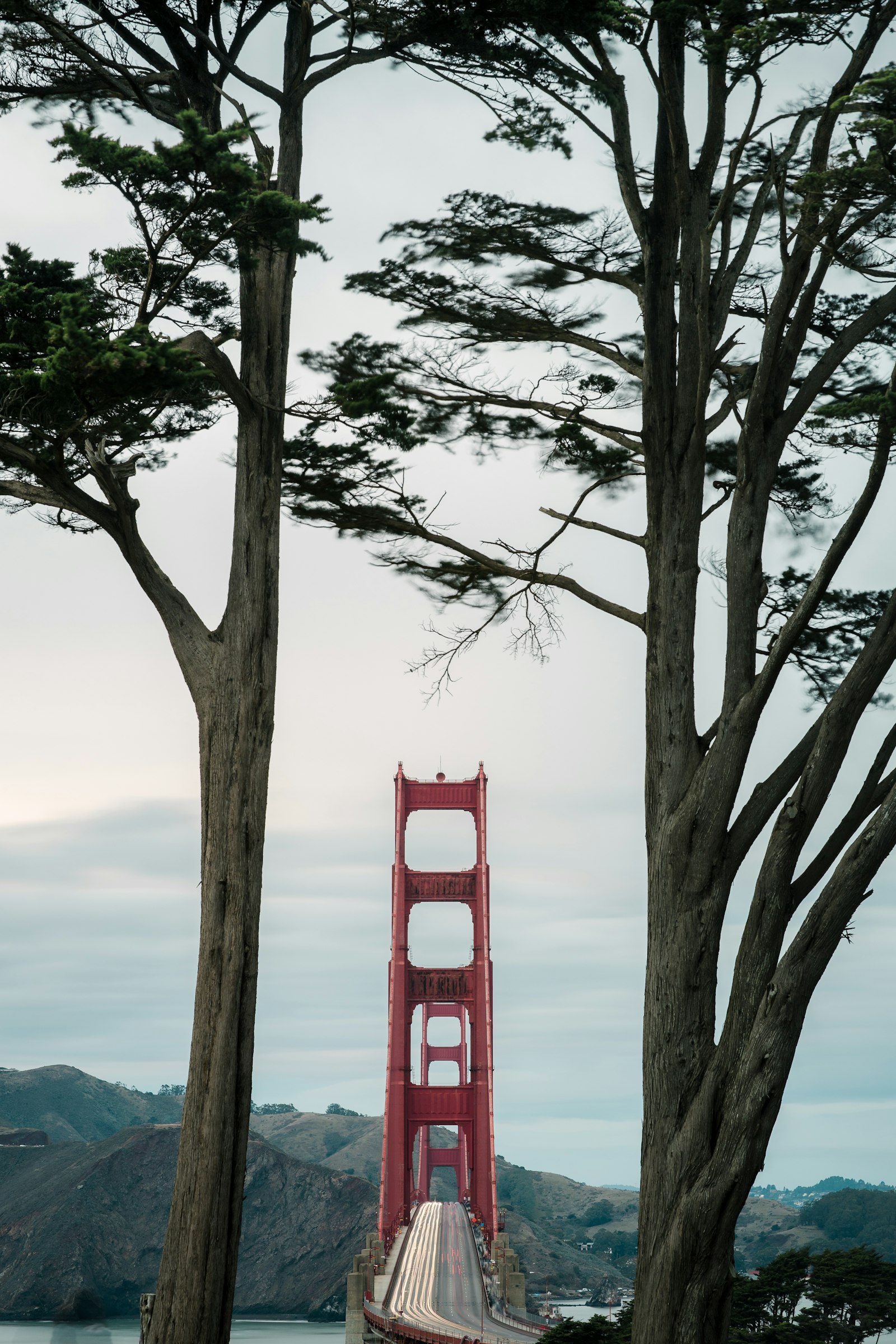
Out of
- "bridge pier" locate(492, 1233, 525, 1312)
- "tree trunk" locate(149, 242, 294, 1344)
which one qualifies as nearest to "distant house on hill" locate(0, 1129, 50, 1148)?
"bridge pier" locate(492, 1233, 525, 1312)

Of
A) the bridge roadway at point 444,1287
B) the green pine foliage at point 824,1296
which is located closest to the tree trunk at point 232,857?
the bridge roadway at point 444,1287

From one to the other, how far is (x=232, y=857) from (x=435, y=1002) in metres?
32.4

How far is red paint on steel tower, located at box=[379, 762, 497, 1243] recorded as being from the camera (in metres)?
31.1

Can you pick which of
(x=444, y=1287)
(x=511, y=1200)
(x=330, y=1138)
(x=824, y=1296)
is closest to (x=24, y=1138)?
(x=330, y=1138)

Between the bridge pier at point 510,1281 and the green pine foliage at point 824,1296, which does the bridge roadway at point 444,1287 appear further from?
the green pine foliage at point 824,1296

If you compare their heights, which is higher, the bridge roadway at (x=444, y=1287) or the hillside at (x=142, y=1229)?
the bridge roadway at (x=444, y=1287)

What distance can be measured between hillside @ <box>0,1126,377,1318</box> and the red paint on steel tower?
1565 inches

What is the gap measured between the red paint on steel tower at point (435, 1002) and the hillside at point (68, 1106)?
74221mm

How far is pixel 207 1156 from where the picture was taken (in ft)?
→ 15.0

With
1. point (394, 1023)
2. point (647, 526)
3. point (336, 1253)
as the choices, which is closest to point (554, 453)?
point (647, 526)

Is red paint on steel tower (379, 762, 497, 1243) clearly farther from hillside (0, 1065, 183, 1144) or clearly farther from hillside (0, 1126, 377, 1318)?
hillside (0, 1065, 183, 1144)

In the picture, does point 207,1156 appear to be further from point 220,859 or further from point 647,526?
point 647,526

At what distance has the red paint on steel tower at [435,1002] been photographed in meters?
31.1

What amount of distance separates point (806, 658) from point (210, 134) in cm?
350
